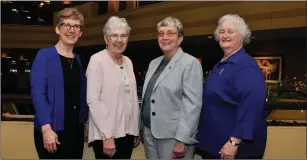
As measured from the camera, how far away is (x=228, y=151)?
6.16 ft

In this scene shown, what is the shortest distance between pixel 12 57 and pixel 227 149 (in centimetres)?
2086

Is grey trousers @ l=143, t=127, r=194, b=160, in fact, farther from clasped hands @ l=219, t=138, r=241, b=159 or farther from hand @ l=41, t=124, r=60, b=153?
hand @ l=41, t=124, r=60, b=153

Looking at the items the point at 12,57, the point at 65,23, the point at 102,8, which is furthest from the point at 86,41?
the point at 65,23

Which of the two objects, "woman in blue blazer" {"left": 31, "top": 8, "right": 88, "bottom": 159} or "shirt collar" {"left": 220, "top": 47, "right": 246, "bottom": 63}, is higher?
"shirt collar" {"left": 220, "top": 47, "right": 246, "bottom": 63}

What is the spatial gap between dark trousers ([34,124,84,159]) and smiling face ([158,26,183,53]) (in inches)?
31.1

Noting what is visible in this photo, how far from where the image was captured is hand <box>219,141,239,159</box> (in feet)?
6.15

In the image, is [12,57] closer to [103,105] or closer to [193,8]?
[193,8]

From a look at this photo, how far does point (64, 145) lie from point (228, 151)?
1038 millimetres

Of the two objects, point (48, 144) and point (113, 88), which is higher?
point (113, 88)

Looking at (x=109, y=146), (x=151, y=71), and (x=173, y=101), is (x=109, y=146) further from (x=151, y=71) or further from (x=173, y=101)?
(x=151, y=71)

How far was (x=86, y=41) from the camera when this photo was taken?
16719 mm

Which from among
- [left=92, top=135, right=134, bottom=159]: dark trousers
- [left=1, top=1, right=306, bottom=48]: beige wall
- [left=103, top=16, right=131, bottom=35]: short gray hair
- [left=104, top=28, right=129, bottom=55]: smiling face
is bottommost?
[left=92, top=135, right=134, bottom=159]: dark trousers

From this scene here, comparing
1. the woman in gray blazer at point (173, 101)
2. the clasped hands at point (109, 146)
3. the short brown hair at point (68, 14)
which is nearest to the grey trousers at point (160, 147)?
the woman in gray blazer at point (173, 101)

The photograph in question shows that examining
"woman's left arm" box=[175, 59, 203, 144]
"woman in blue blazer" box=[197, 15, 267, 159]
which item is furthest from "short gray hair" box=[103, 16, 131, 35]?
"woman in blue blazer" box=[197, 15, 267, 159]
